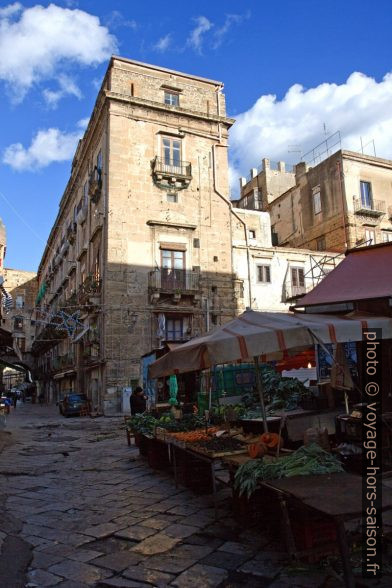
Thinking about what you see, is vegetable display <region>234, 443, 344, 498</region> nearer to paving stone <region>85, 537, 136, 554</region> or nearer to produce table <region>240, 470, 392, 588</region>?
produce table <region>240, 470, 392, 588</region>

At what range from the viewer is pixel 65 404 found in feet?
76.8

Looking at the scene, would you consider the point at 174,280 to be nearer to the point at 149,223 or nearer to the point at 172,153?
the point at 149,223

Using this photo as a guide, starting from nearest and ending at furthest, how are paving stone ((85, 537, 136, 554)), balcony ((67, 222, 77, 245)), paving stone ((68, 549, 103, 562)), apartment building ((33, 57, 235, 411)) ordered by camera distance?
paving stone ((68, 549, 103, 562)) → paving stone ((85, 537, 136, 554)) → apartment building ((33, 57, 235, 411)) → balcony ((67, 222, 77, 245))

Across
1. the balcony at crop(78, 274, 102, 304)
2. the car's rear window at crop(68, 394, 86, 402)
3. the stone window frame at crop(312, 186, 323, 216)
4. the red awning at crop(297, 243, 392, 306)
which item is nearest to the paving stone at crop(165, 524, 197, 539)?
the red awning at crop(297, 243, 392, 306)

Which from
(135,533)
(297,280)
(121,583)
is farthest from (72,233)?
(121,583)

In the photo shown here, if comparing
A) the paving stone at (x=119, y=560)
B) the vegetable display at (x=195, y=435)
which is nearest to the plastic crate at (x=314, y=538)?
the paving stone at (x=119, y=560)

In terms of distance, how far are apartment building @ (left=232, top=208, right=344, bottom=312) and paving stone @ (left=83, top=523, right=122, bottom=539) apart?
20680mm

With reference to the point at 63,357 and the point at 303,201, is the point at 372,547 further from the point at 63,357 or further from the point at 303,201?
the point at 63,357

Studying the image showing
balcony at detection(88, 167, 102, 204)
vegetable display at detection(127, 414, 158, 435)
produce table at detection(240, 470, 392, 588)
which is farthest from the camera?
balcony at detection(88, 167, 102, 204)

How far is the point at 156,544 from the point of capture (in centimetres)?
454

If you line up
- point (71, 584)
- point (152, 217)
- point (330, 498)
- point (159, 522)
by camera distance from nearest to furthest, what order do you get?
point (330, 498) < point (71, 584) < point (159, 522) < point (152, 217)

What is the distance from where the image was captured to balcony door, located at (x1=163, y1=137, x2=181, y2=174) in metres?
25.4

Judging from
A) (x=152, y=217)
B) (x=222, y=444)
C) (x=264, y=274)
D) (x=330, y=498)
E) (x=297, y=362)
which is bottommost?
(x=330, y=498)

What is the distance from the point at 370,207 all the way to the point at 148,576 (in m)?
28.6
